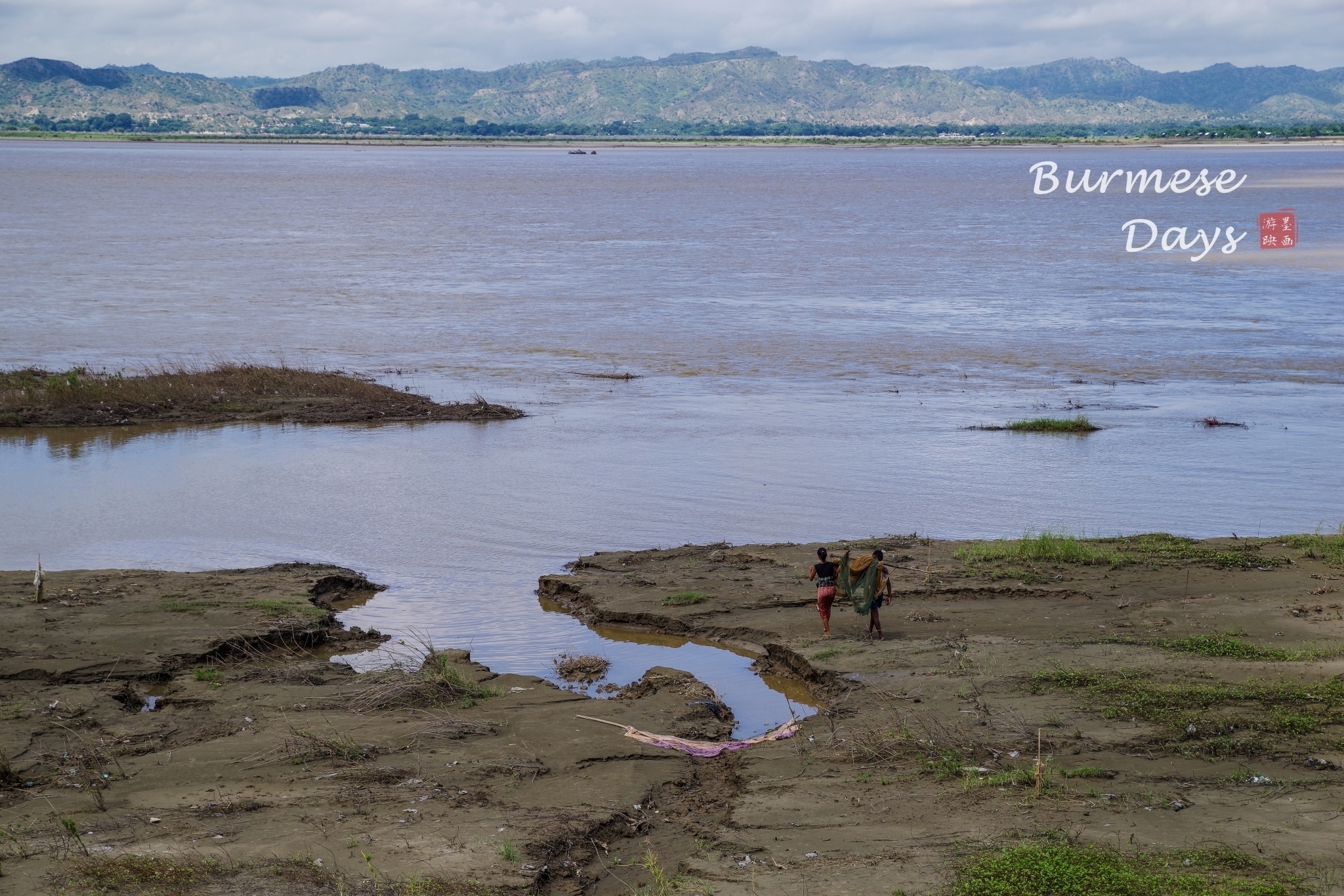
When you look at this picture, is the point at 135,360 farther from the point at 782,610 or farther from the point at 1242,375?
the point at 1242,375

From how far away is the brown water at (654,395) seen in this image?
20.5m

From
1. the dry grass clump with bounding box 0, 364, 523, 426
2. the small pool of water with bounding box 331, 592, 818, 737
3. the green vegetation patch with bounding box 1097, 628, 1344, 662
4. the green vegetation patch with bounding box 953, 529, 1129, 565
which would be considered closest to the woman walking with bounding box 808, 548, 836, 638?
the small pool of water with bounding box 331, 592, 818, 737

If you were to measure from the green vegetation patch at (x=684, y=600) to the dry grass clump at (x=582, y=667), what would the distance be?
1.44m

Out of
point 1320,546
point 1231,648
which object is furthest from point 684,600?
point 1320,546

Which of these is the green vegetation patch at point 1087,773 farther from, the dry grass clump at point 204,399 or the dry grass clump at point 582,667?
the dry grass clump at point 204,399

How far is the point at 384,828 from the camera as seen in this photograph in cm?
996

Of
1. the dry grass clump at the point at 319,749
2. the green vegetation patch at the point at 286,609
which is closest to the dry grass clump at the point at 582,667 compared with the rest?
the green vegetation patch at the point at 286,609

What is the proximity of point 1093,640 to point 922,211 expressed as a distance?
92308 mm

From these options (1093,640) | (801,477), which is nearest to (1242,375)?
(801,477)

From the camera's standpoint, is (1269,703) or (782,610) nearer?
(1269,703)

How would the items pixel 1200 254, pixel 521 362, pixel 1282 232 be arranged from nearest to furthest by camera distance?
1. pixel 521 362
2. pixel 1200 254
3. pixel 1282 232

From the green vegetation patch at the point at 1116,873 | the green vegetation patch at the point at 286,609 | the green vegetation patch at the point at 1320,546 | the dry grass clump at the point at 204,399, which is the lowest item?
the green vegetation patch at the point at 286,609

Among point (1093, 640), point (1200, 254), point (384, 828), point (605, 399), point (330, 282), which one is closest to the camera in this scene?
point (384, 828)

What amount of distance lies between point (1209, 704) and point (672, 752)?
5.12m
